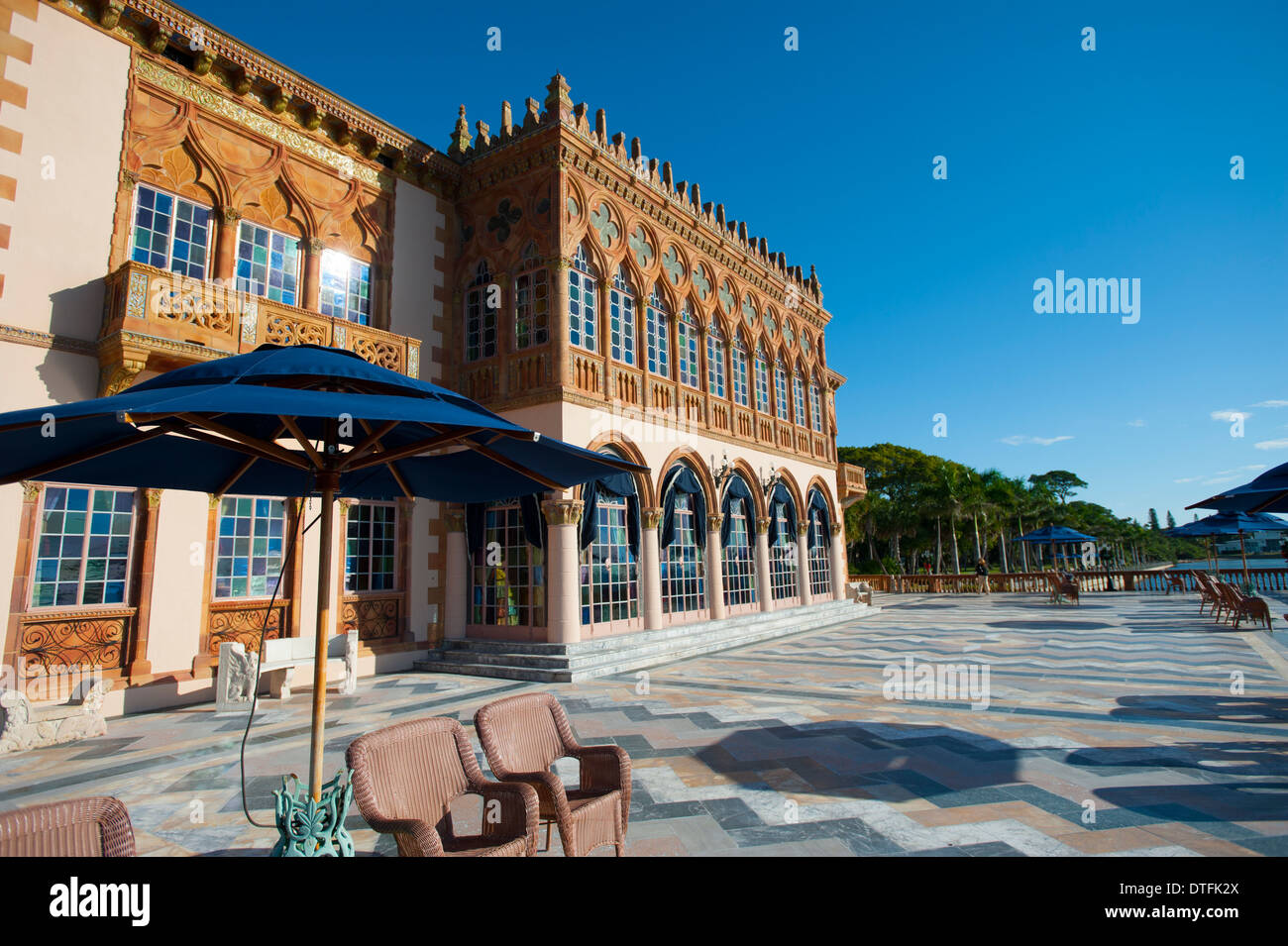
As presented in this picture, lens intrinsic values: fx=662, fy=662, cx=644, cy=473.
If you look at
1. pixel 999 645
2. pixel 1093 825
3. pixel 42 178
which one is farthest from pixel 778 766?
pixel 42 178

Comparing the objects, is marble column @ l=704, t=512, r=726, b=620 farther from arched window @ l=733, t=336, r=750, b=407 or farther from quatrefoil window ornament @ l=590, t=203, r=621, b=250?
quatrefoil window ornament @ l=590, t=203, r=621, b=250

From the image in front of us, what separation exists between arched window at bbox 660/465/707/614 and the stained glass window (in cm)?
575

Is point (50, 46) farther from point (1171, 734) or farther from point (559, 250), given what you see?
point (1171, 734)

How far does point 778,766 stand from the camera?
5828 mm

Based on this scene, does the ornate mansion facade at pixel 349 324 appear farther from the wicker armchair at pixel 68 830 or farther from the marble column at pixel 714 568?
the wicker armchair at pixel 68 830

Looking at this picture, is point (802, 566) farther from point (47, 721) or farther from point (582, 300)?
point (47, 721)

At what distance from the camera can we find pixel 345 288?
12.6m

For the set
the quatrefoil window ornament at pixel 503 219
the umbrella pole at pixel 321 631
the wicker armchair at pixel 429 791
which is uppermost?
the quatrefoil window ornament at pixel 503 219

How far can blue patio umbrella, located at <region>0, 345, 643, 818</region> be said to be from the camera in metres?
3.03

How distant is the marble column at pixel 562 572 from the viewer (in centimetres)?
1195

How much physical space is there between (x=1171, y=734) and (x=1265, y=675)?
15.7 ft

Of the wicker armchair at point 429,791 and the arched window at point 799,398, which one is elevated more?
the arched window at point 799,398

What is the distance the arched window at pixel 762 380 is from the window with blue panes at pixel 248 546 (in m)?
13.5

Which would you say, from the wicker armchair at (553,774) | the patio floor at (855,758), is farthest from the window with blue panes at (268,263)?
the wicker armchair at (553,774)
